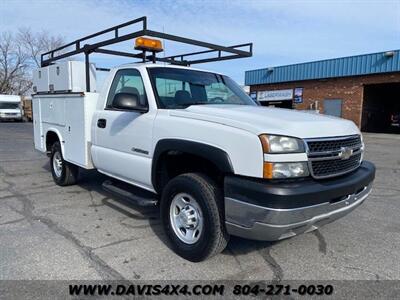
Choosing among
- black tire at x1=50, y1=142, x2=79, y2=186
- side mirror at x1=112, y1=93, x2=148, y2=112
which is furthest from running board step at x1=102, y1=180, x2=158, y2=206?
black tire at x1=50, y1=142, x2=79, y2=186

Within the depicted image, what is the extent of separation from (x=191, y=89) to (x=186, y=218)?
175 cm

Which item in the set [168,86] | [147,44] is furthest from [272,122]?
[147,44]

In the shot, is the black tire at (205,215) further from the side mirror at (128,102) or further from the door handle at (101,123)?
the door handle at (101,123)

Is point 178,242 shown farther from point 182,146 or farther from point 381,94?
point 381,94

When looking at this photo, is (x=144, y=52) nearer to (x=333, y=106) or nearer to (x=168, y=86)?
(x=168, y=86)

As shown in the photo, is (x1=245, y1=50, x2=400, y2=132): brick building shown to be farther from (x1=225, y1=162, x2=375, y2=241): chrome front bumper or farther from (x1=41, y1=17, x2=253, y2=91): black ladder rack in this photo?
(x1=225, y1=162, x2=375, y2=241): chrome front bumper

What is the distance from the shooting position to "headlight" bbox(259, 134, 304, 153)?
2.78 metres

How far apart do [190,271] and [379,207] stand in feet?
12.0

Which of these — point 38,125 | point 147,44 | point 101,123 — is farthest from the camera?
point 38,125

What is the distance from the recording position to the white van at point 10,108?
111 feet

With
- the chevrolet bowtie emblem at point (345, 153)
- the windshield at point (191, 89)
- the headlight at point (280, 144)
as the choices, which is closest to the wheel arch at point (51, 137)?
the windshield at point (191, 89)

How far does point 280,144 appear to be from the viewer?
9.23 feet

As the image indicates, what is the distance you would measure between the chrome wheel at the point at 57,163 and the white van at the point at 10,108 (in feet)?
105

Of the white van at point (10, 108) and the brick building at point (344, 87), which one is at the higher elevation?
the brick building at point (344, 87)
